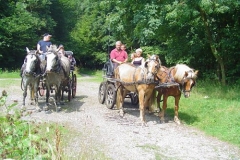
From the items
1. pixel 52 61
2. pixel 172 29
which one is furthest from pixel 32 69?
pixel 172 29

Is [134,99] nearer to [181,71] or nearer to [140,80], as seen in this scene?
[140,80]

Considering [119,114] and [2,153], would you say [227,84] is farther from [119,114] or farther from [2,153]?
[2,153]

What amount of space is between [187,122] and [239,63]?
6882 mm

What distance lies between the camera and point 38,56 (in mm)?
9133

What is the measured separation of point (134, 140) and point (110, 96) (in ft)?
11.9

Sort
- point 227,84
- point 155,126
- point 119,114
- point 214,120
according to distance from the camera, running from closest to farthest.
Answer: point 155,126, point 214,120, point 119,114, point 227,84

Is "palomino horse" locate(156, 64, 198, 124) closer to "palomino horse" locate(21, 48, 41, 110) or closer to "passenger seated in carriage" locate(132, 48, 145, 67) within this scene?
"passenger seated in carriage" locate(132, 48, 145, 67)

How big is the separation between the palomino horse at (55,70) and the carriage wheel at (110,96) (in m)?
1.48

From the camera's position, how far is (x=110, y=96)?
1041 centimetres

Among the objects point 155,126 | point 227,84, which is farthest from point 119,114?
point 227,84

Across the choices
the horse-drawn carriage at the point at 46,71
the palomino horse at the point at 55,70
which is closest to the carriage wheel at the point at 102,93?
the palomino horse at the point at 55,70

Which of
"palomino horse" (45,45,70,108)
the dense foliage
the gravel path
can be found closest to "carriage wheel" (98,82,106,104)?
the gravel path

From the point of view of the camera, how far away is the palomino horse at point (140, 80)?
8023 mm

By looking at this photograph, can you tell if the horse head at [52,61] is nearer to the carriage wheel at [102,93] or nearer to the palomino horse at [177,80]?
the carriage wheel at [102,93]
